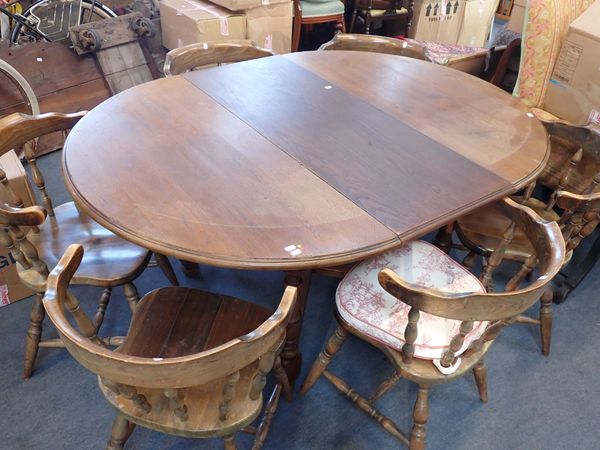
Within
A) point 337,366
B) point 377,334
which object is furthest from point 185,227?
point 337,366

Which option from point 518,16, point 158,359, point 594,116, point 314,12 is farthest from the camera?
point 314,12

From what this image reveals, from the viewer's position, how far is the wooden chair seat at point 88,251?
1.28m

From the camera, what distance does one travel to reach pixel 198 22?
2.52 meters

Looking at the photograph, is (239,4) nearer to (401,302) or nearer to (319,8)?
(319,8)

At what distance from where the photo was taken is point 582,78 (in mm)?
1991

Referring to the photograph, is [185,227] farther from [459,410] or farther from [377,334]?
[459,410]

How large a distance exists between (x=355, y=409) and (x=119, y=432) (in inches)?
29.9

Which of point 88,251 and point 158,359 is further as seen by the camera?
point 88,251

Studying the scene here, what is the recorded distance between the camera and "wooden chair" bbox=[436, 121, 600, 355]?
147cm

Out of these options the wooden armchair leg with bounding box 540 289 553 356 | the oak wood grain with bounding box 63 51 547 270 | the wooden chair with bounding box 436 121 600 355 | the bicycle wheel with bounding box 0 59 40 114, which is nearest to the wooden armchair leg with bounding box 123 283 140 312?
the oak wood grain with bounding box 63 51 547 270

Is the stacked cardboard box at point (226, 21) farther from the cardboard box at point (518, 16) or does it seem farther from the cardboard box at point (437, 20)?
the cardboard box at point (518, 16)

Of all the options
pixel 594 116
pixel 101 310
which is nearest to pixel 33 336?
pixel 101 310

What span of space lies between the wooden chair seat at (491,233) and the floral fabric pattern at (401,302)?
0.24 meters

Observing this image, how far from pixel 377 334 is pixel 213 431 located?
466 mm
